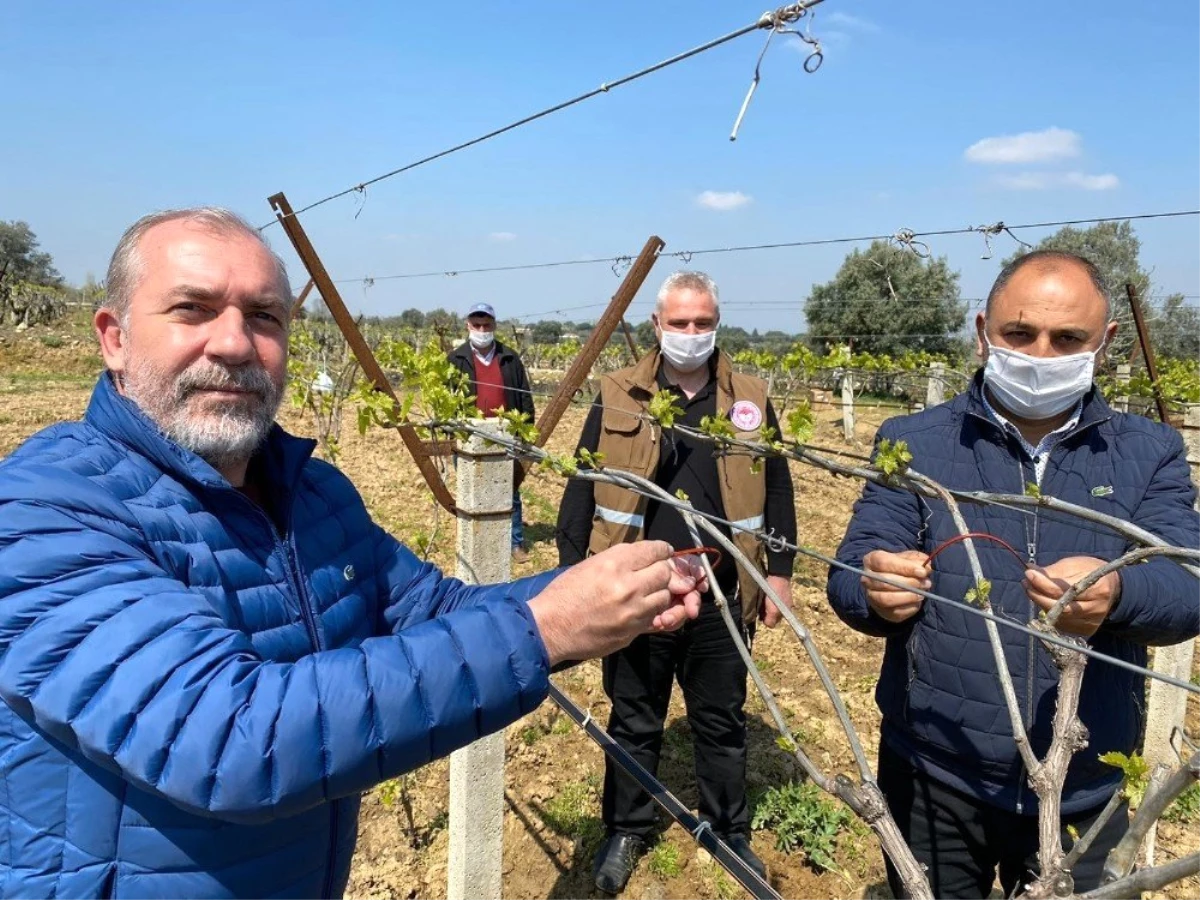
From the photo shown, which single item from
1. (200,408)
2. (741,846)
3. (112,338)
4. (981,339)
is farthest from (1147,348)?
(112,338)

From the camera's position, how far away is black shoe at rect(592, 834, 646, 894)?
285cm

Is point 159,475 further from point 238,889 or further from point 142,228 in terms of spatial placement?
point 238,889

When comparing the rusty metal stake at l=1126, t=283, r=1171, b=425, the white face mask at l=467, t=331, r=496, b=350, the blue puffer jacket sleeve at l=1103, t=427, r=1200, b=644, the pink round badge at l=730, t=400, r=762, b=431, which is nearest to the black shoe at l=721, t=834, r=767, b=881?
the pink round badge at l=730, t=400, r=762, b=431

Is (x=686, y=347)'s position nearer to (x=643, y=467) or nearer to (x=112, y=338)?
(x=643, y=467)

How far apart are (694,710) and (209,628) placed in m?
2.30

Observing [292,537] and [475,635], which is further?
[292,537]

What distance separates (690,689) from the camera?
2.89 meters

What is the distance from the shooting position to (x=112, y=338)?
1362 mm

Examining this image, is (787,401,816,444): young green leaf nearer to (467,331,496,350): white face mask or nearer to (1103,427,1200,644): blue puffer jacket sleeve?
(1103,427,1200,644): blue puffer jacket sleeve

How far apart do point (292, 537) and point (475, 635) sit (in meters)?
0.55

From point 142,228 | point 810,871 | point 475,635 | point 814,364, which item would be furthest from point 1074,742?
point 814,364

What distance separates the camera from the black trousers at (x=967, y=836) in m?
1.79

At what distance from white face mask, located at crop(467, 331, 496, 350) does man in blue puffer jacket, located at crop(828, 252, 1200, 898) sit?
15.7 ft

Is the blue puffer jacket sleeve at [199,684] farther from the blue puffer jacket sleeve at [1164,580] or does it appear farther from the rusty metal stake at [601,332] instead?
the rusty metal stake at [601,332]
